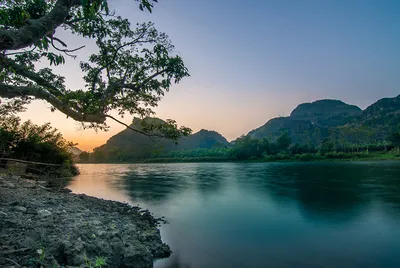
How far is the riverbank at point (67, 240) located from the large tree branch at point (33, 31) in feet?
11.5

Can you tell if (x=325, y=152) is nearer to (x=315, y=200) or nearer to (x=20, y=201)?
(x=315, y=200)

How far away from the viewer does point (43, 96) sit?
250 inches

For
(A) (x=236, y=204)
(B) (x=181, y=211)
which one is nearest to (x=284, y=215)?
(A) (x=236, y=204)

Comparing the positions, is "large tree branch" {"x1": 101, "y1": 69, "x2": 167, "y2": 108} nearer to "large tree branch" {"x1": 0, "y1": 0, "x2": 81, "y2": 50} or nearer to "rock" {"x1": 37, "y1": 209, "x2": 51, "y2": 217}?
"large tree branch" {"x1": 0, "y1": 0, "x2": 81, "y2": 50}

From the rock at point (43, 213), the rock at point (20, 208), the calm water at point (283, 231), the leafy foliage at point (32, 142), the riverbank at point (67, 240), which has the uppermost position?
the leafy foliage at point (32, 142)

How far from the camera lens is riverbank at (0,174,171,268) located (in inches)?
189

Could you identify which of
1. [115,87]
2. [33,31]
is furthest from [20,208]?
[33,31]

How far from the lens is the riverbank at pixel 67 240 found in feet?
15.7

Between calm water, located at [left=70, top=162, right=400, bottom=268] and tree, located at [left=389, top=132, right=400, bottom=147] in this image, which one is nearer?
calm water, located at [left=70, top=162, right=400, bottom=268]

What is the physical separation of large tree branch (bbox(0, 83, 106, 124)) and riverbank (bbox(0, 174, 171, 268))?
9.55ft

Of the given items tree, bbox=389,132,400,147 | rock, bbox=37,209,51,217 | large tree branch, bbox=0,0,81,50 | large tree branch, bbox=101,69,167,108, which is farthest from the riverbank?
tree, bbox=389,132,400,147

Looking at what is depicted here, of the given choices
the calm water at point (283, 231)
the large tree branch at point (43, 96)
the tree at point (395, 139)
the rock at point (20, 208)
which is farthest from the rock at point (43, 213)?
the tree at point (395, 139)

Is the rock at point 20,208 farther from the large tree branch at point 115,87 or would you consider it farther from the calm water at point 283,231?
the calm water at point 283,231

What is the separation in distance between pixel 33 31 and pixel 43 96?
2.45m
